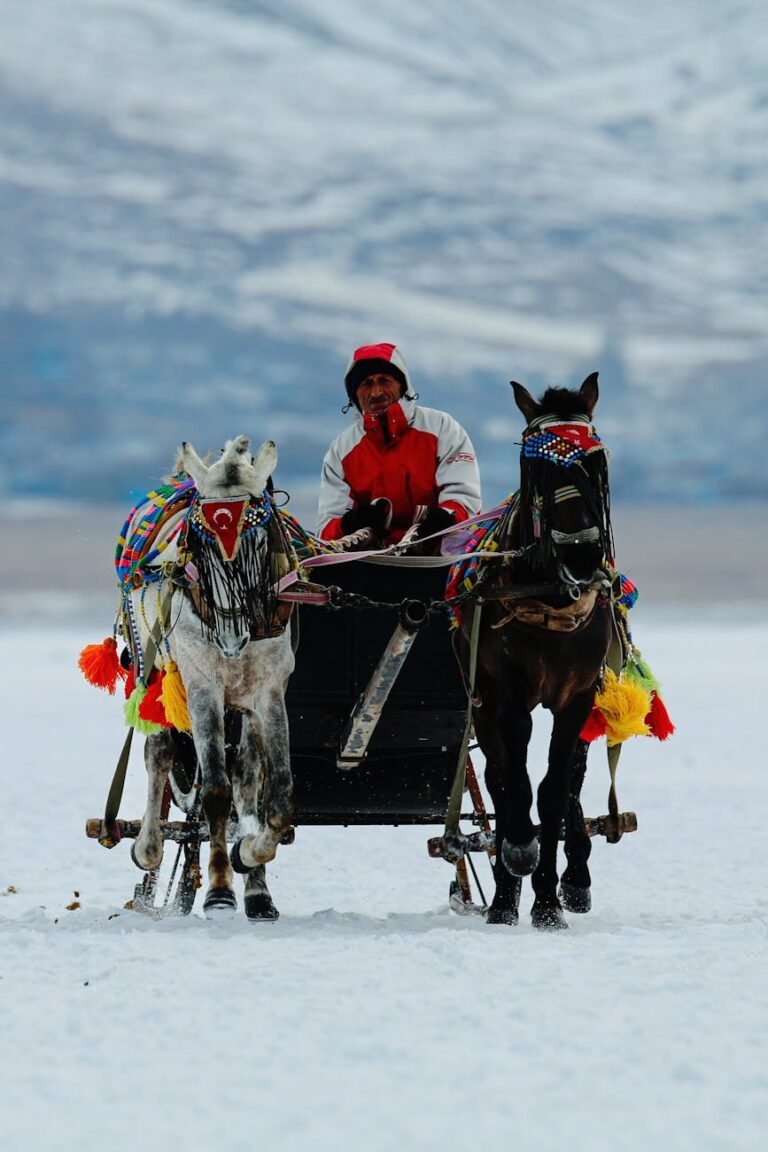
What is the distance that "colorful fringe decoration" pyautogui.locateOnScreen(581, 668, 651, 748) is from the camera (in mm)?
7547

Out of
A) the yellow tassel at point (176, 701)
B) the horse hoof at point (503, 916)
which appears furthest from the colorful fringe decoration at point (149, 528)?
the horse hoof at point (503, 916)

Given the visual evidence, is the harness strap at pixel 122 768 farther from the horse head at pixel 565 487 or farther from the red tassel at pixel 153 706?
the horse head at pixel 565 487

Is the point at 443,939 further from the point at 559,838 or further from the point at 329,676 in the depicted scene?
the point at 329,676

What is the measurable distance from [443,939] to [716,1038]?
1.64 metres

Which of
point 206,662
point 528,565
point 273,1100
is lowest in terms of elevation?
point 273,1100

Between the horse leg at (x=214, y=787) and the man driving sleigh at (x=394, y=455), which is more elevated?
the man driving sleigh at (x=394, y=455)

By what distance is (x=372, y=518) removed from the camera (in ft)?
26.6

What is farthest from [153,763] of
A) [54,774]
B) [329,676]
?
[54,774]

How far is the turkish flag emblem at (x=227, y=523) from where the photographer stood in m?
6.85

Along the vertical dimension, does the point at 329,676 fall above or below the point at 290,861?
above

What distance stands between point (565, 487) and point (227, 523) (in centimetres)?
142

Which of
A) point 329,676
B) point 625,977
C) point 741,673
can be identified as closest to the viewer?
point 625,977

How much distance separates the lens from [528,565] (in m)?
7.02

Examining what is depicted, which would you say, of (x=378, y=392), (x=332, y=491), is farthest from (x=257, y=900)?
(x=378, y=392)
